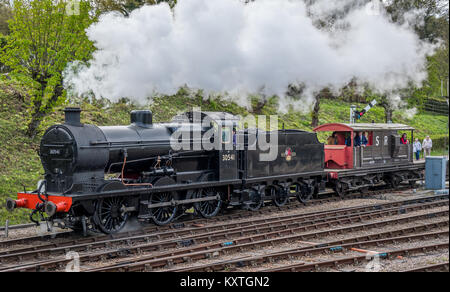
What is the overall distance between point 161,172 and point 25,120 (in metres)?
9.32

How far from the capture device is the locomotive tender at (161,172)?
1090cm

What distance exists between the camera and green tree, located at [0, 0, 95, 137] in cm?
1692

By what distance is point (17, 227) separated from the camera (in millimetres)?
12703

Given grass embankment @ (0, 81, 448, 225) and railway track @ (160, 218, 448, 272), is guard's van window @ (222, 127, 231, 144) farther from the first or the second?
grass embankment @ (0, 81, 448, 225)

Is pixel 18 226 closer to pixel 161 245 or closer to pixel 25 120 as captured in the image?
pixel 161 245

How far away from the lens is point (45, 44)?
57.2ft

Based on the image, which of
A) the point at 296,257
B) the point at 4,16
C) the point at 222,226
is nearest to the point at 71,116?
the point at 222,226

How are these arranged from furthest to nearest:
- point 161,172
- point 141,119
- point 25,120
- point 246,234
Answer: point 25,120 → point 161,172 → point 141,119 → point 246,234

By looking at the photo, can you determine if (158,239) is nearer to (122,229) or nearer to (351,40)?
(122,229)

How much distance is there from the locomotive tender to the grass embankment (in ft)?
5.66

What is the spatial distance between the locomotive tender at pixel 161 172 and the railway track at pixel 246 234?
1031 mm
